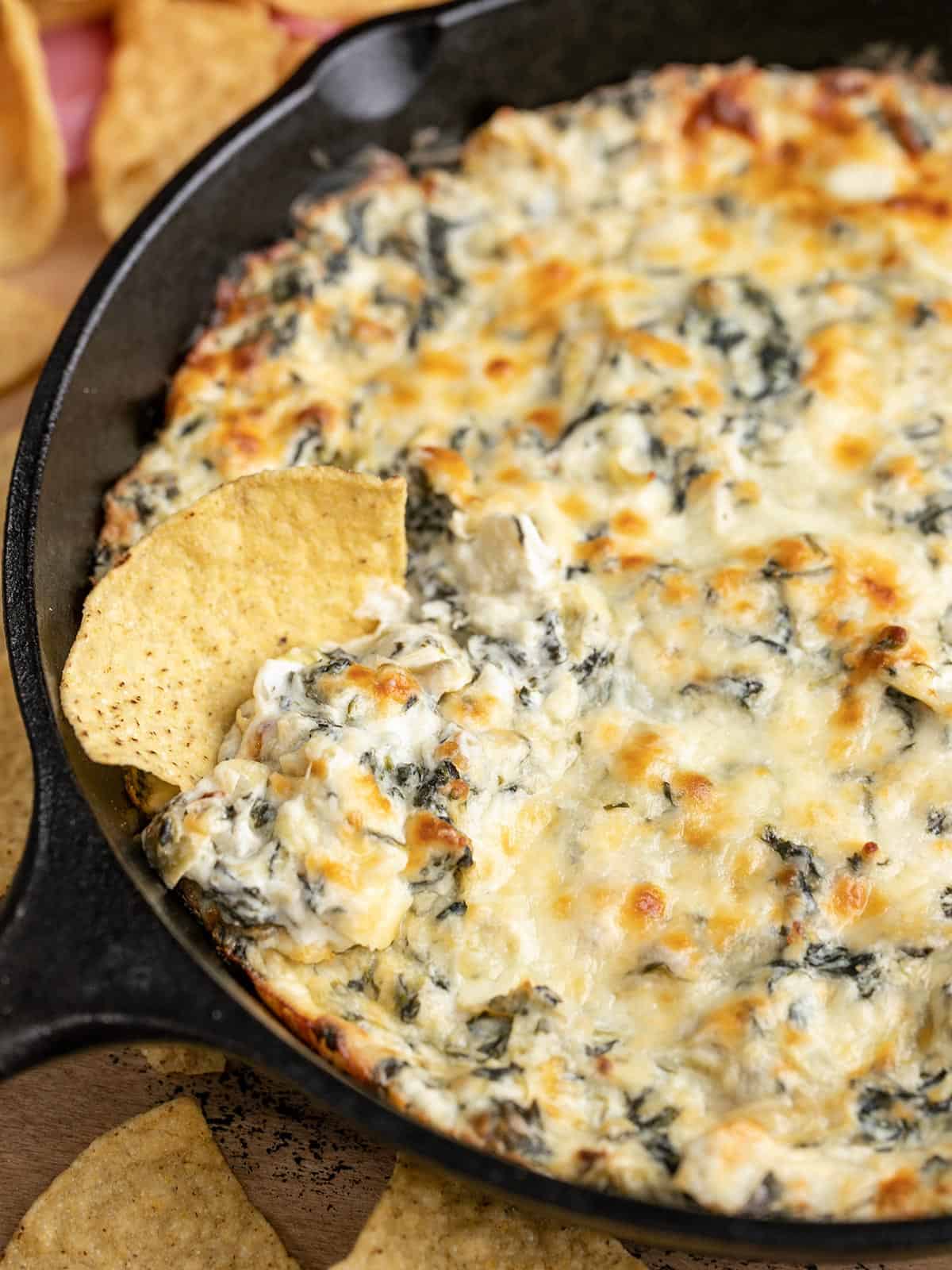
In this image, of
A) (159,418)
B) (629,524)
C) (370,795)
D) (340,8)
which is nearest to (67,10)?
(340,8)

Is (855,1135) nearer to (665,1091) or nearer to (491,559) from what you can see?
(665,1091)

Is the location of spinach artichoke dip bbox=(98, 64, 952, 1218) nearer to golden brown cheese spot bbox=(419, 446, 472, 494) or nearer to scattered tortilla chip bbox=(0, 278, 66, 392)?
golden brown cheese spot bbox=(419, 446, 472, 494)

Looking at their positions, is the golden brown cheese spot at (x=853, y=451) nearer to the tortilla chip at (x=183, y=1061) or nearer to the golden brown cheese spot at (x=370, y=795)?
the golden brown cheese spot at (x=370, y=795)

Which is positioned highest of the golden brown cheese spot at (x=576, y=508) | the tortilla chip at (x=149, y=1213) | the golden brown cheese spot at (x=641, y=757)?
the golden brown cheese spot at (x=576, y=508)

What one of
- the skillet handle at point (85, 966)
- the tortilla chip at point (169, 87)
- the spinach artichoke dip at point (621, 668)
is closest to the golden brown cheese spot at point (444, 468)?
the spinach artichoke dip at point (621, 668)

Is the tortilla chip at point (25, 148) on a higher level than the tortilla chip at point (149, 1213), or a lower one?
higher

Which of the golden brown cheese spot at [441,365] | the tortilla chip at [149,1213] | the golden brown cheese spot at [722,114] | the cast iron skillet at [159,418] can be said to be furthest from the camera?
the golden brown cheese spot at [722,114]

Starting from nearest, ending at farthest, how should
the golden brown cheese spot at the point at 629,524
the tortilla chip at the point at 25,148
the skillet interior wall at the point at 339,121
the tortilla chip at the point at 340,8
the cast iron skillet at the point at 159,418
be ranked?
the cast iron skillet at the point at 159,418
the golden brown cheese spot at the point at 629,524
the skillet interior wall at the point at 339,121
the tortilla chip at the point at 25,148
the tortilla chip at the point at 340,8
